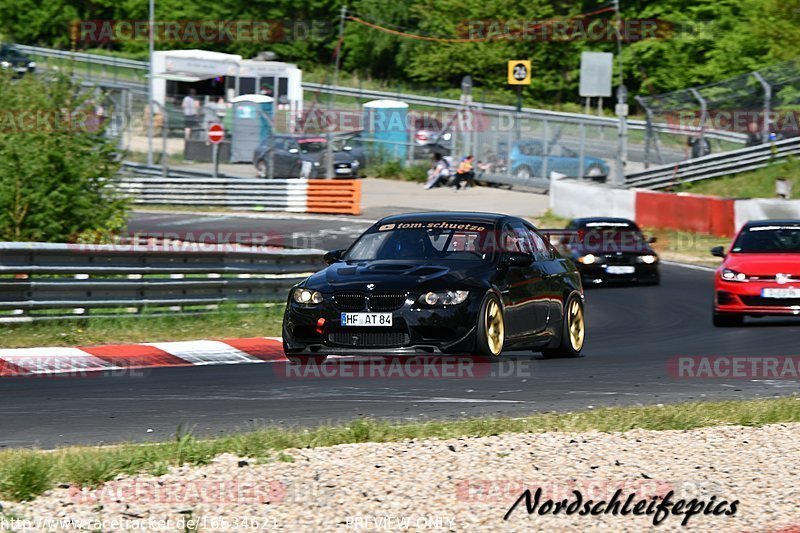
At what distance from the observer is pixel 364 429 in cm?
798

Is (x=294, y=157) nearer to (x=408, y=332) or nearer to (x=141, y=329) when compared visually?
(x=141, y=329)

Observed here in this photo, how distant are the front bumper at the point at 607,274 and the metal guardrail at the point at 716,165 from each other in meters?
16.7

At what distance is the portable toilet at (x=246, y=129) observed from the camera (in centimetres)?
4378

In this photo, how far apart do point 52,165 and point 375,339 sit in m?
8.25

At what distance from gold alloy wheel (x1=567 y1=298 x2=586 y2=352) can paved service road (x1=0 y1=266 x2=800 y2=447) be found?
18 centimetres

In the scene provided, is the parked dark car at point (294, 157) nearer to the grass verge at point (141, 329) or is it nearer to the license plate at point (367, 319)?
the grass verge at point (141, 329)

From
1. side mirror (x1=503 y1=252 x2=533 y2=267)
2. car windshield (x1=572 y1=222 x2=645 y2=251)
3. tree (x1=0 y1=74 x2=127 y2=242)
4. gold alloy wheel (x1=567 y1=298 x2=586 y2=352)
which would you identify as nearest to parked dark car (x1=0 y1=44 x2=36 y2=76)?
car windshield (x1=572 y1=222 x2=645 y2=251)

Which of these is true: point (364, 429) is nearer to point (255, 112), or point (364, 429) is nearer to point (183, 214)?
point (183, 214)

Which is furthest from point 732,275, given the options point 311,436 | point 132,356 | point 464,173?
point 464,173

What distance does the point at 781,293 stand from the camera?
A: 16.6 m

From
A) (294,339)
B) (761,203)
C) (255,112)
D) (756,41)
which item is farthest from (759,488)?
(756,41)

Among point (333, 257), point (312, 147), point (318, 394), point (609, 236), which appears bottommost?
point (318, 394)

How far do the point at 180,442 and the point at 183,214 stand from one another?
32.0 metres

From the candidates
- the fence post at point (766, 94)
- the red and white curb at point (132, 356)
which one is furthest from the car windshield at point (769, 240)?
the fence post at point (766, 94)
